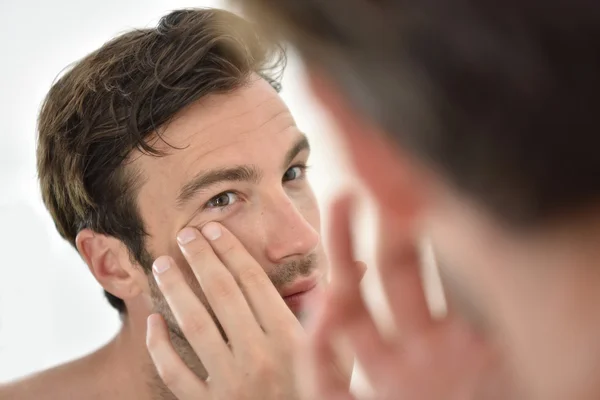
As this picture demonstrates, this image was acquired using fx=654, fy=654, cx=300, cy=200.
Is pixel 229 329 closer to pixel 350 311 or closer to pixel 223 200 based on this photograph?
pixel 223 200

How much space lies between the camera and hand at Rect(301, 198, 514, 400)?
0.52 meters

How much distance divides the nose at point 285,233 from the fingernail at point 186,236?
0.11 meters

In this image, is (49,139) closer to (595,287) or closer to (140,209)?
(140,209)

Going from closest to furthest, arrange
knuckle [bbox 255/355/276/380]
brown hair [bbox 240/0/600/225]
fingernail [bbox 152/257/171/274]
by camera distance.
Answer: brown hair [bbox 240/0/600/225], knuckle [bbox 255/355/276/380], fingernail [bbox 152/257/171/274]

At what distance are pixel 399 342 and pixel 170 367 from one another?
1.55ft

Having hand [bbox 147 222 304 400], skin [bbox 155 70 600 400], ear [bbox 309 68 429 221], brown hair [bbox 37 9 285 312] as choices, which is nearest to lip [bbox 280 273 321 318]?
hand [bbox 147 222 304 400]

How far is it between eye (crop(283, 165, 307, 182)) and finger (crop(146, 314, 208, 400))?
31cm

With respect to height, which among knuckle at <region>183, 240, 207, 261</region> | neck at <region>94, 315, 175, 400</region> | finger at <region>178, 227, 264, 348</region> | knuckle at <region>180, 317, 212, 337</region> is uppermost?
knuckle at <region>183, 240, 207, 261</region>

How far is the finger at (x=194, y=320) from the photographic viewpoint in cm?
88

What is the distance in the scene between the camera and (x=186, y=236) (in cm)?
96

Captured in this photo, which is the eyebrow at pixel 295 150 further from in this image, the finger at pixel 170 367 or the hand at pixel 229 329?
the finger at pixel 170 367

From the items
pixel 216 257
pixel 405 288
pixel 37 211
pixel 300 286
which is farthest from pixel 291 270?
pixel 37 211

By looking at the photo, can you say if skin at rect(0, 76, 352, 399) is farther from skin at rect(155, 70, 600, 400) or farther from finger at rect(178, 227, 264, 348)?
skin at rect(155, 70, 600, 400)

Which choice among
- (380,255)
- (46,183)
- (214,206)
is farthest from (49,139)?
(380,255)
